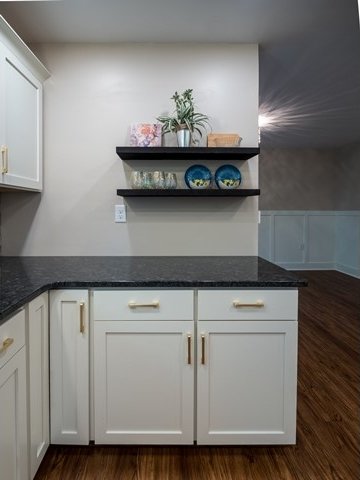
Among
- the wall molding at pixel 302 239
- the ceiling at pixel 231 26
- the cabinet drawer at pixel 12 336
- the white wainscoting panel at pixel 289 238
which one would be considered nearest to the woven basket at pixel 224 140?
the ceiling at pixel 231 26

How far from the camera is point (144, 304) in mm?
1737

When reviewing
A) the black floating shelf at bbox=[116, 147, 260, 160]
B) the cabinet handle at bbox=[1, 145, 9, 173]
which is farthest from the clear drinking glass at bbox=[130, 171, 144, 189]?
the cabinet handle at bbox=[1, 145, 9, 173]

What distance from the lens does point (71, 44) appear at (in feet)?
8.07

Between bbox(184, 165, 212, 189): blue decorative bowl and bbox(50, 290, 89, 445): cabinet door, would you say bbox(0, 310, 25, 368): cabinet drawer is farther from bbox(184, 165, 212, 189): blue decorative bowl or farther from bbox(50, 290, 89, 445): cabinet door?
bbox(184, 165, 212, 189): blue decorative bowl

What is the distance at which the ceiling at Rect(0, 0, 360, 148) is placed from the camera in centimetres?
204

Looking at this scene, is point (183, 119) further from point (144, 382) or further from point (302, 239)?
point (302, 239)

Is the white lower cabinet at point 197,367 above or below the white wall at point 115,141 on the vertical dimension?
below

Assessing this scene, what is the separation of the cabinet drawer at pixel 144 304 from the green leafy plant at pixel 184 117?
1108mm

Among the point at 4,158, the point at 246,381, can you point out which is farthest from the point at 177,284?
the point at 4,158

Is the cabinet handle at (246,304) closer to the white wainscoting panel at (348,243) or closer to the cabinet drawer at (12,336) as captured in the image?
the cabinet drawer at (12,336)

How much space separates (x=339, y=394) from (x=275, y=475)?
0.95 meters

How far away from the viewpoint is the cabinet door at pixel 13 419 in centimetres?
127

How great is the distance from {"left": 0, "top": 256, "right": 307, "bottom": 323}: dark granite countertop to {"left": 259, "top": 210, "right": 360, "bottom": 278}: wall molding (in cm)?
495

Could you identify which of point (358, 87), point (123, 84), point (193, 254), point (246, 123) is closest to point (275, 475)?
point (193, 254)
